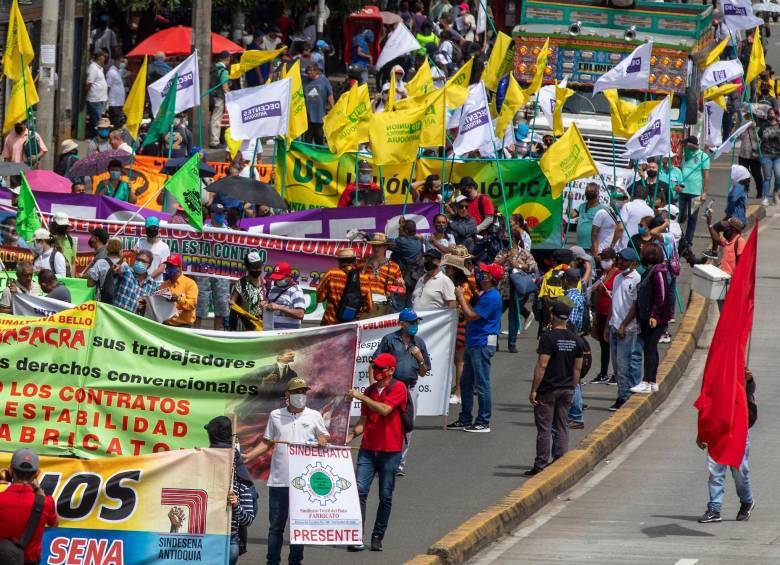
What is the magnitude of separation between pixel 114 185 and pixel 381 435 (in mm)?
9691

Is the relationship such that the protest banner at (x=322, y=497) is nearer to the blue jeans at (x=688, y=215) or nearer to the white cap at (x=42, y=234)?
the white cap at (x=42, y=234)

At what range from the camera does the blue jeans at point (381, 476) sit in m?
12.5

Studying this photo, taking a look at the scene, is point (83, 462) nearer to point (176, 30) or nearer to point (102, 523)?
point (102, 523)

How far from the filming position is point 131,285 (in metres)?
17.2

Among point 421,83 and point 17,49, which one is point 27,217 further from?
point 421,83

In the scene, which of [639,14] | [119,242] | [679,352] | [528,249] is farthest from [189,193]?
[639,14]

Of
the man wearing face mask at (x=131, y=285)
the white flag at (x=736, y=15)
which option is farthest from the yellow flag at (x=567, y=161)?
the white flag at (x=736, y=15)

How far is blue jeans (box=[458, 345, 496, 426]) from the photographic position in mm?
16375

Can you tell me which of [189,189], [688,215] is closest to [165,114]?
[189,189]

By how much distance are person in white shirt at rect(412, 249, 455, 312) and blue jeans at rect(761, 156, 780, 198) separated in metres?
15.5

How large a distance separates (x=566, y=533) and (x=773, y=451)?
11.5ft

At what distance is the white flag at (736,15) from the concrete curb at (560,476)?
12.9 meters

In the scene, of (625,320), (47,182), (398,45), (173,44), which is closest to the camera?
(625,320)

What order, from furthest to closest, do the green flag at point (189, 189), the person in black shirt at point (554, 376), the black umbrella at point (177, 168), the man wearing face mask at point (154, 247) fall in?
the black umbrella at point (177, 168)
the man wearing face mask at point (154, 247)
the green flag at point (189, 189)
the person in black shirt at point (554, 376)
